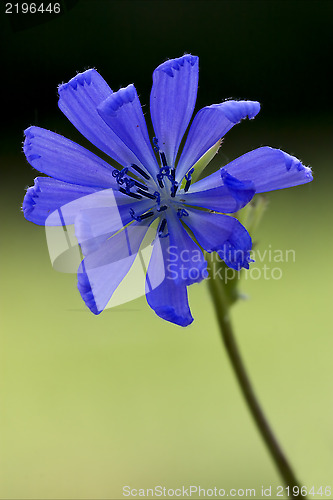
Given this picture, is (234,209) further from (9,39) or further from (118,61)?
(118,61)

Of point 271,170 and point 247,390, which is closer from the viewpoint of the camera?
point 271,170

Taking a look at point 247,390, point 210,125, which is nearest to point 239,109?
point 210,125

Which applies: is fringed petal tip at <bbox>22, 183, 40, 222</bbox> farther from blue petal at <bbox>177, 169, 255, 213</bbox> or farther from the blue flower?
blue petal at <bbox>177, 169, 255, 213</bbox>

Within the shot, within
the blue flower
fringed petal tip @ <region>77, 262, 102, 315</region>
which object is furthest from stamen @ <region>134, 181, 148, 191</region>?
fringed petal tip @ <region>77, 262, 102, 315</region>

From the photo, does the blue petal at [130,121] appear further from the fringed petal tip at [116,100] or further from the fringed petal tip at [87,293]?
the fringed petal tip at [87,293]

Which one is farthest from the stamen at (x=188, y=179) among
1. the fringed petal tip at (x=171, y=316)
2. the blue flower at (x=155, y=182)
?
the fringed petal tip at (x=171, y=316)

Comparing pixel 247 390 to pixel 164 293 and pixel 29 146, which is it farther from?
pixel 29 146
